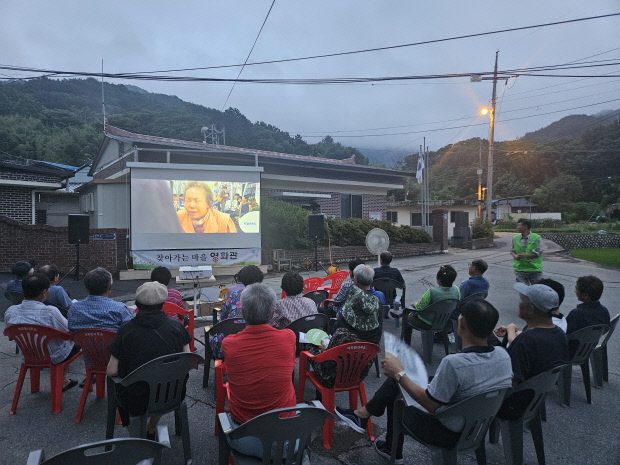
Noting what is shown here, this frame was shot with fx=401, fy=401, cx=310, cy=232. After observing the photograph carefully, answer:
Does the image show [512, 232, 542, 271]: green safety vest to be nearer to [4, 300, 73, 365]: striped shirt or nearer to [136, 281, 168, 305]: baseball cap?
[136, 281, 168, 305]: baseball cap

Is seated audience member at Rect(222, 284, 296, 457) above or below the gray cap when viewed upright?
below

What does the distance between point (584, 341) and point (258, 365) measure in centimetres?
304

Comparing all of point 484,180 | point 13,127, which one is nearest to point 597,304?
point 13,127

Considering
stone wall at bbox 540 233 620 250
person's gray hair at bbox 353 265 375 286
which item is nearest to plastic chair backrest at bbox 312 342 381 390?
person's gray hair at bbox 353 265 375 286

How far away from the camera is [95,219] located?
15.1 metres

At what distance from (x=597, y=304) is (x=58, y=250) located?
1304 centimetres

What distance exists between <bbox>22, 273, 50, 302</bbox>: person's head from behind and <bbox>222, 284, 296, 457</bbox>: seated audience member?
7.74ft

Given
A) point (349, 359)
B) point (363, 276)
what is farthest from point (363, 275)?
point (349, 359)

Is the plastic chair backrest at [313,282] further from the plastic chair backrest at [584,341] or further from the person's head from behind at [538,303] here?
the person's head from behind at [538,303]

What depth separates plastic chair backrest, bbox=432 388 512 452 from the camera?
86.0 inches

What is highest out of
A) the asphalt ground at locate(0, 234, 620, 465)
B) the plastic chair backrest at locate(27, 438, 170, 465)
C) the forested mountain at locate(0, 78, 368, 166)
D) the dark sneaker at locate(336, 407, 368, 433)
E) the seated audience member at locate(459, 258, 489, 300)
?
the forested mountain at locate(0, 78, 368, 166)

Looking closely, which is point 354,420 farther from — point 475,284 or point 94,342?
point 475,284

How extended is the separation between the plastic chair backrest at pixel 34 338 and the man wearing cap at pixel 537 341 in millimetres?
3657

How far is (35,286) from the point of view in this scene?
3.71 meters
